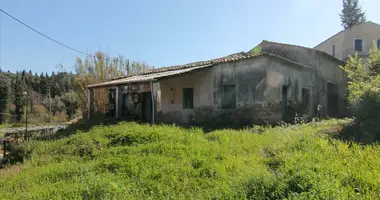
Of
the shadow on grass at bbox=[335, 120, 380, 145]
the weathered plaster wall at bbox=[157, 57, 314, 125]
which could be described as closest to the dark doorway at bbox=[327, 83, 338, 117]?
the weathered plaster wall at bbox=[157, 57, 314, 125]

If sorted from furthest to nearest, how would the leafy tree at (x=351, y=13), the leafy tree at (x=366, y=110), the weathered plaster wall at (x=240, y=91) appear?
1. the leafy tree at (x=351, y=13)
2. the weathered plaster wall at (x=240, y=91)
3. the leafy tree at (x=366, y=110)

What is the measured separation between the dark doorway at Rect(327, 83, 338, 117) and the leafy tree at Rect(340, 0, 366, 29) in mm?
23834

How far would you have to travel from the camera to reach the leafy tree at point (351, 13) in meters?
37.4

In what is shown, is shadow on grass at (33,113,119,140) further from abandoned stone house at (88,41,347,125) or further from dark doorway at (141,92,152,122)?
dark doorway at (141,92,152,122)

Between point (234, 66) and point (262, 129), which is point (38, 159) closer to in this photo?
point (262, 129)

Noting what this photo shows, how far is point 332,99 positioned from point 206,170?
572 inches

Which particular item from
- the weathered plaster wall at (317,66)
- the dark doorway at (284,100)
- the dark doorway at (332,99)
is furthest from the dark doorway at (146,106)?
the dark doorway at (332,99)

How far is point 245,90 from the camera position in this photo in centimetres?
1327

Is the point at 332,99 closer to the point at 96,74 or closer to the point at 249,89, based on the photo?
the point at 249,89

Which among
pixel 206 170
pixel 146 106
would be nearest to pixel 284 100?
pixel 146 106

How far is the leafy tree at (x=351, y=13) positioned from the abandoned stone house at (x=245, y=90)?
23491mm

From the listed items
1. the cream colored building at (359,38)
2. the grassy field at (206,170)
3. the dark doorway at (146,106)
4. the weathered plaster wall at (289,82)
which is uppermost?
the cream colored building at (359,38)

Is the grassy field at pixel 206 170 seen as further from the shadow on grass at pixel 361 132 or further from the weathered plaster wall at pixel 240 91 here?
the weathered plaster wall at pixel 240 91

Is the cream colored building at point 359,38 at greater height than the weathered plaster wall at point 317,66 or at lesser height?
greater
